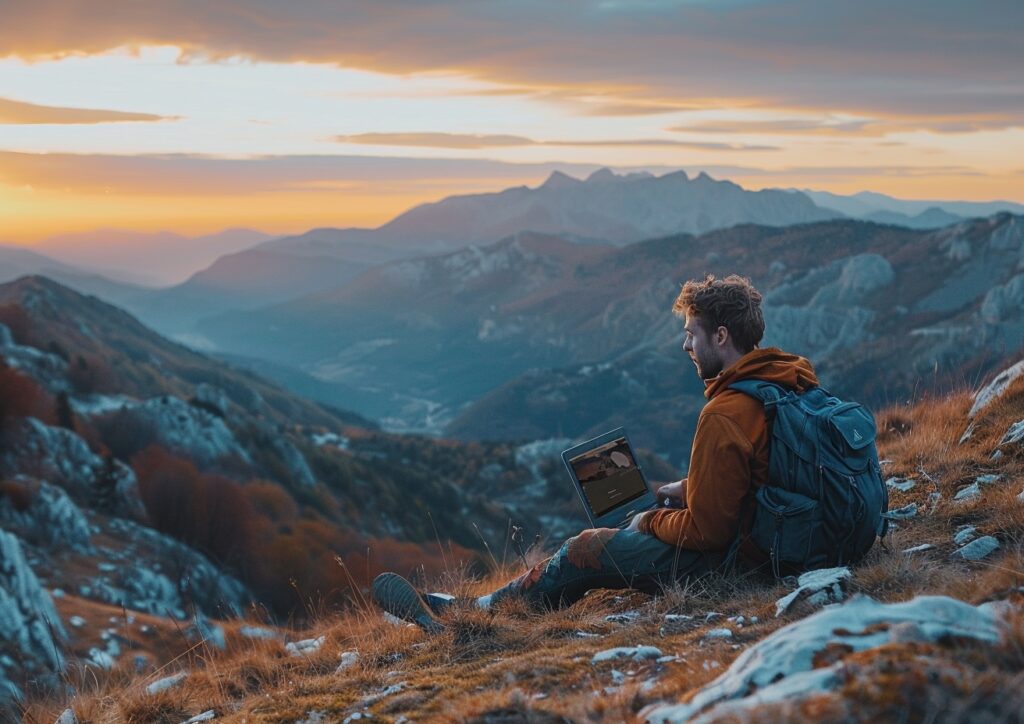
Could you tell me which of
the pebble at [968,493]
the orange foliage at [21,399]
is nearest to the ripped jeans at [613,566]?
the pebble at [968,493]

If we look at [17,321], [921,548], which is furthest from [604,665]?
[17,321]

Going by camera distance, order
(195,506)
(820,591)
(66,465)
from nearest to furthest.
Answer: (820,591) → (66,465) → (195,506)

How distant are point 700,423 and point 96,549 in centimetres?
4150

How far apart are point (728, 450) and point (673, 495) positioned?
133 centimetres

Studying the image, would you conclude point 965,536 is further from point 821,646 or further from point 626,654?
point 821,646

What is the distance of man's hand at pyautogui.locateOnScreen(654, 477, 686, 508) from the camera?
6809 millimetres

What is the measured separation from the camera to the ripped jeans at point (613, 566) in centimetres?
657

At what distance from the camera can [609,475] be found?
7551 millimetres

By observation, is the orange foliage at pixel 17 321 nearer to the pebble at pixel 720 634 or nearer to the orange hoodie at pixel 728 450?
the orange hoodie at pixel 728 450

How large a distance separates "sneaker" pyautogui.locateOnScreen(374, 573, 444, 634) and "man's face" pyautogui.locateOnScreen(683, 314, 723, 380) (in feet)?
10.00

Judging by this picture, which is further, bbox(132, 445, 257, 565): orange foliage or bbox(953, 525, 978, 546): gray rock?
bbox(132, 445, 257, 565): orange foliage

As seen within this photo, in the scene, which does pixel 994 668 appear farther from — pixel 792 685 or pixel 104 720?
pixel 104 720

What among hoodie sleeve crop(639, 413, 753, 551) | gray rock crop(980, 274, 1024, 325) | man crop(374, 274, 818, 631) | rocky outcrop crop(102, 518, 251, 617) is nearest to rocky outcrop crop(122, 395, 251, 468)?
rocky outcrop crop(102, 518, 251, 617)

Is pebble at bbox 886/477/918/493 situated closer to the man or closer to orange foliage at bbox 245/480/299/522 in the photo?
the man
